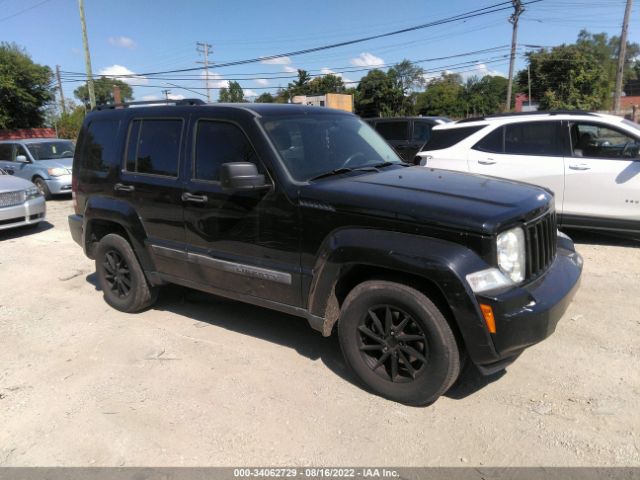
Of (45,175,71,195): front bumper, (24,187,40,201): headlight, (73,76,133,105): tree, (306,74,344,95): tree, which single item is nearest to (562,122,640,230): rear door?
(24,187,40,201): headlight

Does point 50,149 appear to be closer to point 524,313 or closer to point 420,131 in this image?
point 420,131

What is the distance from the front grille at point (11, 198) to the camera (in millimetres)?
8977

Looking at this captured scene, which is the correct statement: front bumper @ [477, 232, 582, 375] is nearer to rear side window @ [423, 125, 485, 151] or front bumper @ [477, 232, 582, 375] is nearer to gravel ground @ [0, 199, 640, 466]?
gravel ground @ [0, 199, 640, 466]

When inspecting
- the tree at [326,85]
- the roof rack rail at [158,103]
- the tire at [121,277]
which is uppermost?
the tree at [326,85]

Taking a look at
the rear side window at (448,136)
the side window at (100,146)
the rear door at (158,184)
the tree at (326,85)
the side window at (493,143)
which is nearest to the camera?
the rear door at (158,184)

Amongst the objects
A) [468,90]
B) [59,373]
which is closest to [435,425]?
[59,373]

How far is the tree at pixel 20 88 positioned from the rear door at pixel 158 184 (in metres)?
40.9

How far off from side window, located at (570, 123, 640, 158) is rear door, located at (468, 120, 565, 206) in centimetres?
22

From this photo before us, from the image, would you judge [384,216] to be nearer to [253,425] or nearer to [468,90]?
[253,425]

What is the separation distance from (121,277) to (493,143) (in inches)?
215

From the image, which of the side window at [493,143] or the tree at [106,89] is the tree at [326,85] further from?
the side window at [493,143]

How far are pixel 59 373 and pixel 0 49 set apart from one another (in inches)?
1772

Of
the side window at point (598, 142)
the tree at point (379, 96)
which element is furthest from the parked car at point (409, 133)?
the tree at point (379, 96)

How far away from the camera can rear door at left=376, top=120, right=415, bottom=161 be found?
13028mm
